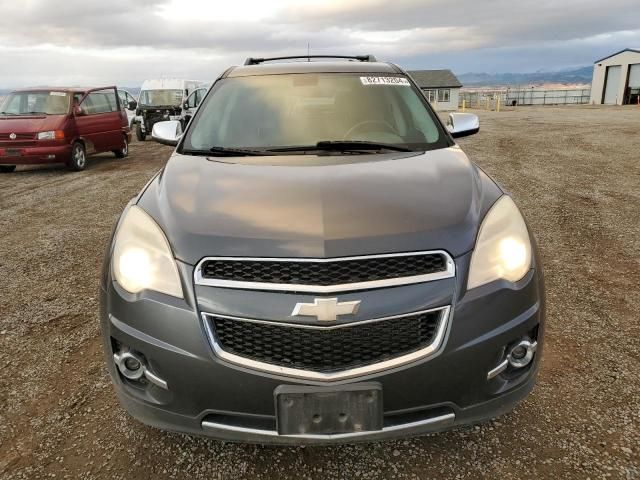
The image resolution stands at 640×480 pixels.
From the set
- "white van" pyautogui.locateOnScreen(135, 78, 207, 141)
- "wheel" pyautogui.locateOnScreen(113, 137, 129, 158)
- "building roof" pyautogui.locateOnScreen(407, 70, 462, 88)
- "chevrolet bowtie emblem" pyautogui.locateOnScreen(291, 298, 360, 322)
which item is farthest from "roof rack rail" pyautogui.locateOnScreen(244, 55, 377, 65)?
"building roof" pyautogui.locateOnScreen(407, 70, 462, 88)

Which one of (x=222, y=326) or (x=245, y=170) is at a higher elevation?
(x=245, y=170)

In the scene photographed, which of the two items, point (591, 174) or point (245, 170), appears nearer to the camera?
point (245, 170)

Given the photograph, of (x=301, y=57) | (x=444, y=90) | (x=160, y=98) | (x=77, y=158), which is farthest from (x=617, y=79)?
(x=301, y=57)

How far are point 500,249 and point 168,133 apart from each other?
250cm

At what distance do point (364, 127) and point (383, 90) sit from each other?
16.5 inches

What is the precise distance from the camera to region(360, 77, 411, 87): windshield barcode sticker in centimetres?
325

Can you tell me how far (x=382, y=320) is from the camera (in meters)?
1.66

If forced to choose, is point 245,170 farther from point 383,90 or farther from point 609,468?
point 609,468

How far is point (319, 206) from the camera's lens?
6.27ft

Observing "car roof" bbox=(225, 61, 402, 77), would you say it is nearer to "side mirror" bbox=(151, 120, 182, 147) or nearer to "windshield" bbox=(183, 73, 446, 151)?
"windshield" bbox=(183, 73, 446, 151)

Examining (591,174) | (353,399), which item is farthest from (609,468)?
(591,174)

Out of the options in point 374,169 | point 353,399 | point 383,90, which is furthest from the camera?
point 383,90

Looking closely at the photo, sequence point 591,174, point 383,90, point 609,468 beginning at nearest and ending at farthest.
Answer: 1. point 609,468
2. point 383,90
3. point 591,174

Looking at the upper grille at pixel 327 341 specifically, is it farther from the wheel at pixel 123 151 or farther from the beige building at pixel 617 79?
the beige building at pixel 617 79
